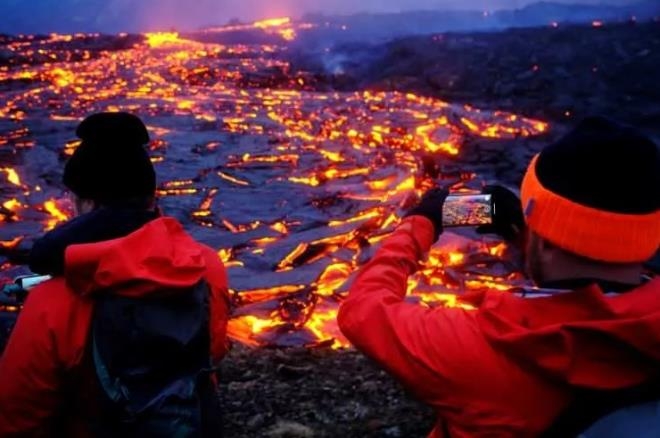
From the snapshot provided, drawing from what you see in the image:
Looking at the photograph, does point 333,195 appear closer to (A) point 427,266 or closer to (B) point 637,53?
(A) point 427,266

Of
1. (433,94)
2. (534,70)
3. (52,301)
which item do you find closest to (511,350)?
(52,301)

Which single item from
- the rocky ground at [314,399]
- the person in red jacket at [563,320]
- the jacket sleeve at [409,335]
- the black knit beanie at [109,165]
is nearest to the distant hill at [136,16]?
the rocky ground at [314,399]

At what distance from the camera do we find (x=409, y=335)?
5.72 feet

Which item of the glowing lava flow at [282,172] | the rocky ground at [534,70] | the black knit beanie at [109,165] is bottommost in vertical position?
the rocky ground at [534,70]

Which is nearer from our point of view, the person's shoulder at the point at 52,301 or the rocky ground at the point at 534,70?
the person's shoulder at the point at 52,301

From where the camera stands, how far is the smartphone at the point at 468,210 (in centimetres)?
216

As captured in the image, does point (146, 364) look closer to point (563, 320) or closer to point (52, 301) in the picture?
point (52, 301)

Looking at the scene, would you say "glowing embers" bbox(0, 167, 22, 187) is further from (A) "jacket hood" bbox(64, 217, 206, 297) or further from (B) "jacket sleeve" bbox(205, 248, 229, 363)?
(A) "jacket hood" bbox(64, 217, 206, 297)

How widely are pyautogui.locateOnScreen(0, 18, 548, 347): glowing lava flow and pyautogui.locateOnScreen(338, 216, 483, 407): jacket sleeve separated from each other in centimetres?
356

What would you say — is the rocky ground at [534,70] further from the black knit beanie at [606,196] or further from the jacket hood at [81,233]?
the jacket hood at [81,233]

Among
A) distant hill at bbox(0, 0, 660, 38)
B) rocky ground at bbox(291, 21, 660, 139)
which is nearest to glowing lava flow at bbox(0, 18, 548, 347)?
rocky ground at bbox(291, 21, 660, 139)

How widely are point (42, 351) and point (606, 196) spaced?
4.92 ft

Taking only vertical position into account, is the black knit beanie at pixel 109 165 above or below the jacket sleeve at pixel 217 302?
above

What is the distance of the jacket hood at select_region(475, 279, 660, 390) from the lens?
151cm
